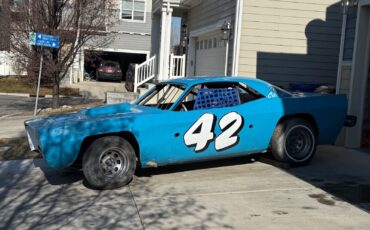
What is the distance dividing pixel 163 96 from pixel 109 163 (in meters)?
1.62

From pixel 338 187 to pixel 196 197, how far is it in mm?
1966

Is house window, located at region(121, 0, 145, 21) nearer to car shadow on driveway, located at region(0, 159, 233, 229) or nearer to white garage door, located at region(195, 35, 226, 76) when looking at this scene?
white garage door, located at region(195, 35, 226, 76)

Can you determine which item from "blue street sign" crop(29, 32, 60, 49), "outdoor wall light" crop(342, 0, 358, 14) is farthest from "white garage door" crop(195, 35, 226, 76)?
"blue street sign" crop(29, 32, 60, 49)

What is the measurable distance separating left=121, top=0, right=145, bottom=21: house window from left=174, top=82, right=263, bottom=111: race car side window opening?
29215mm

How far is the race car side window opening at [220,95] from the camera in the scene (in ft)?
23.2

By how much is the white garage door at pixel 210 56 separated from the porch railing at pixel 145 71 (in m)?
2.26

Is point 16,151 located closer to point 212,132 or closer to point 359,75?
point 212,132

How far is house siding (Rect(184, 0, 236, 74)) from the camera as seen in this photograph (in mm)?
12461

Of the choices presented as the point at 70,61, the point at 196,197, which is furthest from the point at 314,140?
the point at 70,61

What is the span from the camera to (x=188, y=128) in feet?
21.9

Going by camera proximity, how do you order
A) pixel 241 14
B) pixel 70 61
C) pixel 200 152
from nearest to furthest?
pixel 200 152 → pixel 241 14 → pixel 70 61

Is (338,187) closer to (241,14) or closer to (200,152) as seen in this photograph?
(200,152)

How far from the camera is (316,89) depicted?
10.9 metres

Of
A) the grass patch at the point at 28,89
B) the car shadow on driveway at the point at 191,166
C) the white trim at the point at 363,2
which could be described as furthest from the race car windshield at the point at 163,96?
the grass patch at the point at 28,89
